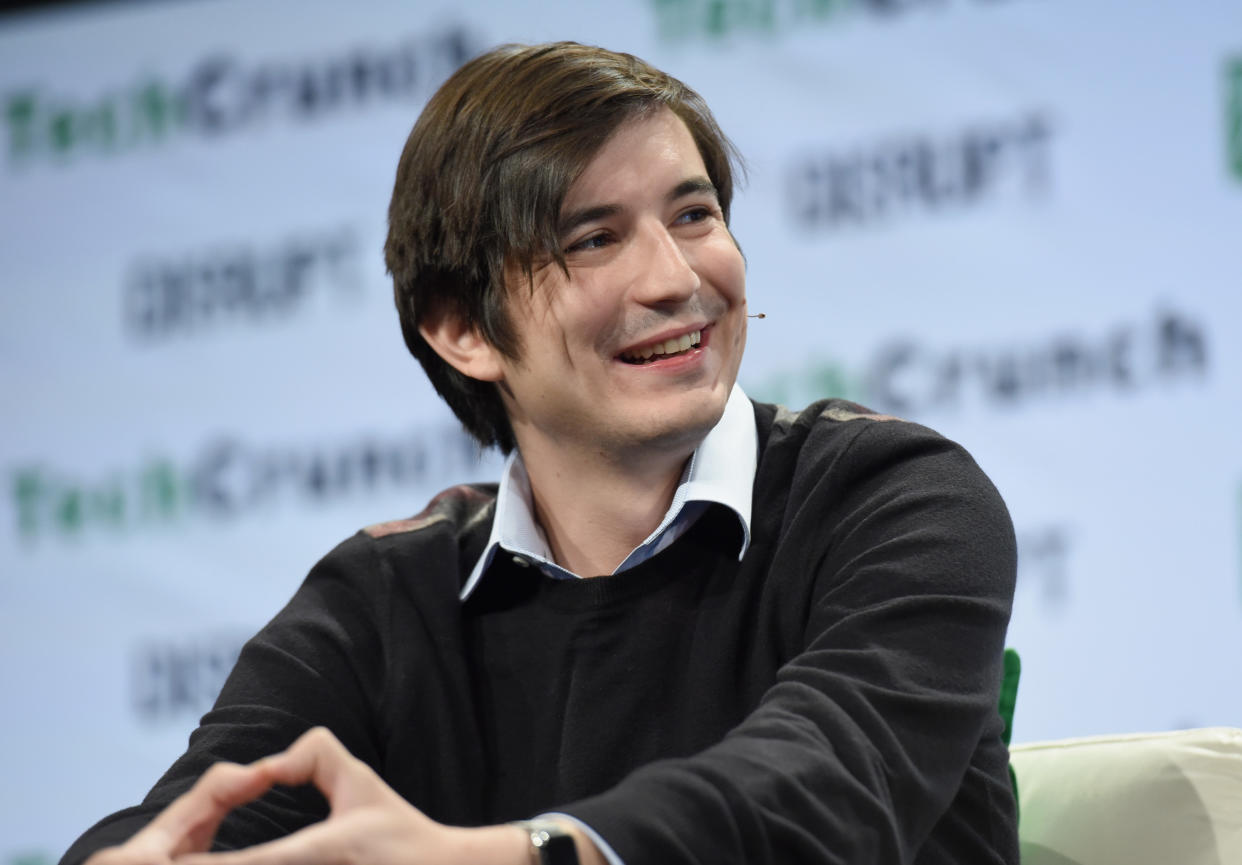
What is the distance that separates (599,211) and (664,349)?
17cm

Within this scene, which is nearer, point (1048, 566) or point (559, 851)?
point (559, 851)

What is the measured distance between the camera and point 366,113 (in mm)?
3326

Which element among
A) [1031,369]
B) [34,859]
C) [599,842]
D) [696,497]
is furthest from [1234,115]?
[34,859]

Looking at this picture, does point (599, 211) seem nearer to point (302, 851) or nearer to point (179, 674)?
point (302, 851)

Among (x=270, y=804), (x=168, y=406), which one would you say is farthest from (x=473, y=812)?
(x=168, y=406)

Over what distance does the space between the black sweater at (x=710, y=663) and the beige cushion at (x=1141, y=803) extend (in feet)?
0.49

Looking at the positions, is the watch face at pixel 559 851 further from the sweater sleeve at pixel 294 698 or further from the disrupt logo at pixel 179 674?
the disrupt logo at pixel 179 674

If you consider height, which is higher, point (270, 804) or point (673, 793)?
point (673, 793)

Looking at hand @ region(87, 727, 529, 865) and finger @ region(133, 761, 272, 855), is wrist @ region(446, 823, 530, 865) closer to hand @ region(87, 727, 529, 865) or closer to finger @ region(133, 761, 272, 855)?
hand @ region(87, 727, 529, 865)

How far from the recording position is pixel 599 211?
5.43ft

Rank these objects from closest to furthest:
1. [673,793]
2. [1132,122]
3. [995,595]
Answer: [673,793]
[995,595]
[1132,122]

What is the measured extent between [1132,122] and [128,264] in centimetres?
228

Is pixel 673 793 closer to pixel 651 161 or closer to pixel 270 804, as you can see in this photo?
pixel 270 804

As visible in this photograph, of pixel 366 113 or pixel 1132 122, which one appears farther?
pixel 366 113
